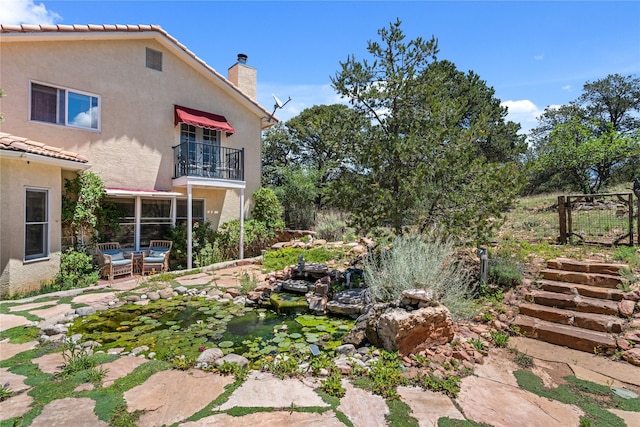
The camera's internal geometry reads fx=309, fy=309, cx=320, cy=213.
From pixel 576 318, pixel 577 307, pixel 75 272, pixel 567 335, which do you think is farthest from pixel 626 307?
pixel 75 272

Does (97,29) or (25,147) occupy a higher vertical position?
(97,29)

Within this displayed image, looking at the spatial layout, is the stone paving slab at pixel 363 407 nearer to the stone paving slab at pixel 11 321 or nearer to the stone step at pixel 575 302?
the stone step at pixel 575 302

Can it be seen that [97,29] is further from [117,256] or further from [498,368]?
[498,368]

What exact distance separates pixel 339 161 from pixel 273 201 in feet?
26.2

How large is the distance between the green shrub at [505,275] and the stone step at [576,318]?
703mm

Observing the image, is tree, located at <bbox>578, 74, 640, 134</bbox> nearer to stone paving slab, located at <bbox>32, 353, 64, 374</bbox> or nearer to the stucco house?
the stucco house

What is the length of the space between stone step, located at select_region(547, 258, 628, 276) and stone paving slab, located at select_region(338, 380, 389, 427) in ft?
20.1

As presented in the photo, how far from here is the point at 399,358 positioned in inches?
182

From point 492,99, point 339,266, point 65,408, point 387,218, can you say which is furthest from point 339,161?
point 492,99

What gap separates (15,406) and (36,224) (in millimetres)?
6994

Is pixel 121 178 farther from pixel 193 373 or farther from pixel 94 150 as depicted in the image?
pixel 193 373

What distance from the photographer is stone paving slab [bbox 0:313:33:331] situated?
19.1 feet

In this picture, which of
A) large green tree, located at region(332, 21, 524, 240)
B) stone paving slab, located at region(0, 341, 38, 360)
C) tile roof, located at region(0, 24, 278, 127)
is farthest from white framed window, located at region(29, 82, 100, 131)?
large green tree, located at region(332, 21, 524, 240)

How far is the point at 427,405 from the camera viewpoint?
138 inches
